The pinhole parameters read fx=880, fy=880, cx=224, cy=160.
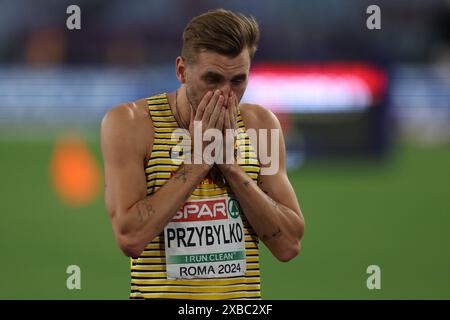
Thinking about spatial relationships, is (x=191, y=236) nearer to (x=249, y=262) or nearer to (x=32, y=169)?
(x=249, y=262)

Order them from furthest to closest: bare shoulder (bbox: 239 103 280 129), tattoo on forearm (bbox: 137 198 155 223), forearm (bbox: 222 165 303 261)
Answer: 1. bare shoulder (bbox: 239 103 280 129)
2. forearm (bbox: 222 165 303 261)
3. tattoo on forearm (bbox: 137 198 155 223)

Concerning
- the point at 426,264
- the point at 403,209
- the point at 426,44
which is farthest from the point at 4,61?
the point at 426,264

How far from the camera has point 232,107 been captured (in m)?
3.58

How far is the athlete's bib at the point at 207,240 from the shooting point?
357 centimetres

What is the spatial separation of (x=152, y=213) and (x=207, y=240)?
295mm

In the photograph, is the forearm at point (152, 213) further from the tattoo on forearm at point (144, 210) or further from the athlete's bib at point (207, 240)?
the athlete's bib at point (207, 240)

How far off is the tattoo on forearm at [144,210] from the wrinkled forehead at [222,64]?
1.96 feet

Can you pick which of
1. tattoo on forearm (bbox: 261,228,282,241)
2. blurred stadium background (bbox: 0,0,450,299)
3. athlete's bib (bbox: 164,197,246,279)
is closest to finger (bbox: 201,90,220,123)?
athlete's bib (bbox: 164,197,246,279)

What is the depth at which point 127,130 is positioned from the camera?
3.60 meters

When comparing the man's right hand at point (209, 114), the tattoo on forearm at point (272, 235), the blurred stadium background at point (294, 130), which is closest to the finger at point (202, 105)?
the man's right hand at point (209, 114)

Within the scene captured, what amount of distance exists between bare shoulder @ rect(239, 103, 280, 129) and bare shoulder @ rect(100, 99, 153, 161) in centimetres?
44

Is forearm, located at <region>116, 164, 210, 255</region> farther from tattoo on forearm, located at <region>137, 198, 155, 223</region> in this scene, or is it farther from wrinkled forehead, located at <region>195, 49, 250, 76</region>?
wrinkled forehead, located at <region>195, 49, 250, 76</region>

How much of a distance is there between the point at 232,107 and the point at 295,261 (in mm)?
5409

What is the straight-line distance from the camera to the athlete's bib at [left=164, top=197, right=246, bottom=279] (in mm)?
3572
